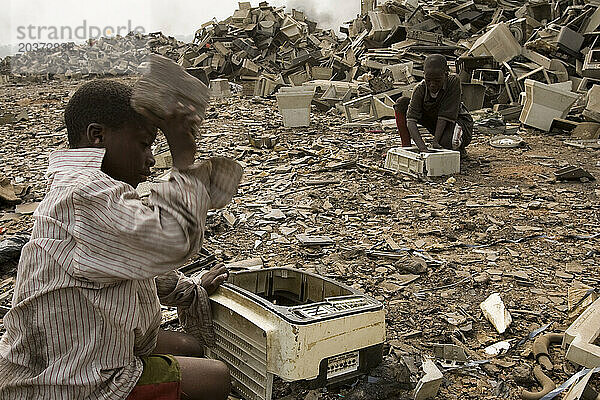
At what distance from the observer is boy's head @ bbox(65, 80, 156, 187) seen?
1888 mm

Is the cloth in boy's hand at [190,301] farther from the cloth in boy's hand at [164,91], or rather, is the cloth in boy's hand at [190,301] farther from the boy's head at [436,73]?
the boy's head at [436,73]

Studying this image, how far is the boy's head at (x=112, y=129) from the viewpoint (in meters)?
1.89

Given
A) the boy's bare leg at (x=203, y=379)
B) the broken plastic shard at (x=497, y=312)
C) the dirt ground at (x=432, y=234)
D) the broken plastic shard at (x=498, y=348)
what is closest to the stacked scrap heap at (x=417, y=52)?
the dirt ground at (x=432, y=234)

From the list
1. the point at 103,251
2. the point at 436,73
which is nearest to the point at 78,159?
the point at 103,251

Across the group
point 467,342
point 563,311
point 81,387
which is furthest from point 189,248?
point 563,311

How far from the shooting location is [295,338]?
223cm

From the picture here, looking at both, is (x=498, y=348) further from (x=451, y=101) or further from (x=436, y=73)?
(x=451, y=101)

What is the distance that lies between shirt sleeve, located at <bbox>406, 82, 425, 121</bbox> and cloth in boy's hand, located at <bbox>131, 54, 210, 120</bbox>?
18.6 feet

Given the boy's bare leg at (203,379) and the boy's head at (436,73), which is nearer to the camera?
the boy's bare leg at (203,379)

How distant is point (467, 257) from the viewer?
14.2 feet

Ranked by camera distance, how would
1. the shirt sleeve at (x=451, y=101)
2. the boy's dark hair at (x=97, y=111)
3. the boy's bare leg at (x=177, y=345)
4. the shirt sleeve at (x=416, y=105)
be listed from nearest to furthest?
the boy's dark hair at (x=97, y=111) < the boy's bare leg at (x=177, y=345) < the shirt sleeve at (x=451, y=101) < the shirt sleeve at (x=416, y=105)

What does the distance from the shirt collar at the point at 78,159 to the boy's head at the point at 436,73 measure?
5.40 m

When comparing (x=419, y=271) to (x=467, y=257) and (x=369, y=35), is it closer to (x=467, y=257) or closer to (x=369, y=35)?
(x=467, y=257)

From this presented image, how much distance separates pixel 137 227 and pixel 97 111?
0.52 meters
